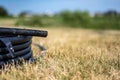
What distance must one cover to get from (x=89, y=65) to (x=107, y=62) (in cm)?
45

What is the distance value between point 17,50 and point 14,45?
119 mm

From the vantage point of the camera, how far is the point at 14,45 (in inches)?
210

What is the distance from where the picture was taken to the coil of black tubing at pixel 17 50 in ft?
16.4

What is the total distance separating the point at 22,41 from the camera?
5.50m

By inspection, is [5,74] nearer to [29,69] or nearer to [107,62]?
[29,69]

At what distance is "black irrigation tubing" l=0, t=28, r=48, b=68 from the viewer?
500cm

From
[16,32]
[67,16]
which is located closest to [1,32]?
[16,32]

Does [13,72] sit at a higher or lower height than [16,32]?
lower

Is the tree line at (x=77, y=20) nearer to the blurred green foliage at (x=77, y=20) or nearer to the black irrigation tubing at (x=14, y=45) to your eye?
the blurred green foliage at (x=77, y=20)

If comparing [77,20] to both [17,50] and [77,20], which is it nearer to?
[77,20]

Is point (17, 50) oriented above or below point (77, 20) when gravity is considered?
above

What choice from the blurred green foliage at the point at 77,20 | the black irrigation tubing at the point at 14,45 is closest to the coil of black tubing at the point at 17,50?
the black irrigation tubing at the point at 14,45

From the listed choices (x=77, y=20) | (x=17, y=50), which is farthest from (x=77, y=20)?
(x=17, y=50)

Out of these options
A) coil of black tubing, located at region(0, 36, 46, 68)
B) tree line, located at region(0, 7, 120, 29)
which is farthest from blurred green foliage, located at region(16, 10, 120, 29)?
coil of black tubing, located at region(0, 36, 46, 68)
